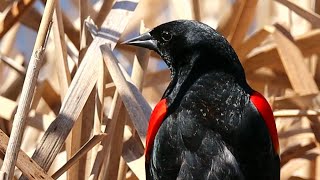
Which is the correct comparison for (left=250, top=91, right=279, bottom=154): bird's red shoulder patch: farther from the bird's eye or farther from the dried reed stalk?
the dried reed stalk

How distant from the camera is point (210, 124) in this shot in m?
2.09

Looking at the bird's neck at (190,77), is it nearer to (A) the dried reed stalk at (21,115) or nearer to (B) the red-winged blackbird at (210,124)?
(B) the red-winged blackbird at (210,124)

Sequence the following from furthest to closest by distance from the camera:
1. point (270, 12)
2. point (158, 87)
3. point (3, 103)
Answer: point (270, 12) → point (158, 87) → point (3, 103)

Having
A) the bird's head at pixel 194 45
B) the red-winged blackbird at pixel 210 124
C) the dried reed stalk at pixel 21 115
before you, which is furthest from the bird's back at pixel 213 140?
the dried reed stalk at pixel 21 115

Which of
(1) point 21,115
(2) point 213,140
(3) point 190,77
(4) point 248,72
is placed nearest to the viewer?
(1) point 21,115

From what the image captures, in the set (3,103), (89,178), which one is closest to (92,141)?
(89,178)

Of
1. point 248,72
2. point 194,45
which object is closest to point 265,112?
point 194,45

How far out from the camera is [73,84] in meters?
2.23

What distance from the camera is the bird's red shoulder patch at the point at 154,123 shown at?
6.99 feet

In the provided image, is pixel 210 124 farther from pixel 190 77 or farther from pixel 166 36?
pixel 166 36

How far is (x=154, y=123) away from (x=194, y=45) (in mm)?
248

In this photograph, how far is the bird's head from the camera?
88.2 inches

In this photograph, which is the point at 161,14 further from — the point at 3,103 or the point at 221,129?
the point at 221,129

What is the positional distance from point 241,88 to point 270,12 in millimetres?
1424
